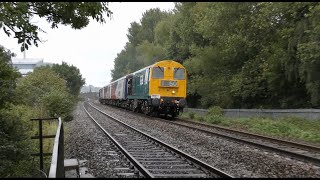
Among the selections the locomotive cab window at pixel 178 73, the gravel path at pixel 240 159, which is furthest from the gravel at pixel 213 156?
the locomotive cab window at pixel 178 73

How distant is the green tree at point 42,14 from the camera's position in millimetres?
8727

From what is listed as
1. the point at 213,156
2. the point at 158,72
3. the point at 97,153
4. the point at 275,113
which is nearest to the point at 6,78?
the point at 97,153

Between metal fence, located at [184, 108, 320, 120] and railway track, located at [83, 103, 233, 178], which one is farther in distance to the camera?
metal fence, located at [184, 108, 320, 120]

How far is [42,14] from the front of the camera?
33.5 ft

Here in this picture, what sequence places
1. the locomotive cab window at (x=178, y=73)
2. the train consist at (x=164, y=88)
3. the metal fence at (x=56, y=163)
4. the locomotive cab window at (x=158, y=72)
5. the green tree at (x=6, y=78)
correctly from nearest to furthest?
the metal fence at (x=56, y=163), the green tree at (x=6, y=78), the train consist at (x=164, y=88), the locomotive cab window at (x=158, y=72), the locomotive cab window at (x=178, y=73)

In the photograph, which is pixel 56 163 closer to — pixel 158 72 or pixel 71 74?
pixel 158 72

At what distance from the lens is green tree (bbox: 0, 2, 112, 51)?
873 cm

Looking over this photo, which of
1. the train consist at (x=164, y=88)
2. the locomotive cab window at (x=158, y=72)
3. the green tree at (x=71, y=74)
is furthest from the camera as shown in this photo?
the green tree at (x=71, y=74)

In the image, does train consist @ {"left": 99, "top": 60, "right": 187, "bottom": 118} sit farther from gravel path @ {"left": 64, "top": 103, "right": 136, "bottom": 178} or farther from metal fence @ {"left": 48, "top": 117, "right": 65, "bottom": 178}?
metal fence @ {"left": 48, "top": 117, "right": 65, "bottom": 178}

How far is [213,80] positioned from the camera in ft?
119

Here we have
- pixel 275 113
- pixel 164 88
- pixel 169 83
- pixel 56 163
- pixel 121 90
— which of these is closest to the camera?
pixel 56 163

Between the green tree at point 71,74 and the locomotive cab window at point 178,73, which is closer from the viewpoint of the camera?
the locomotive cab window at point 178,73

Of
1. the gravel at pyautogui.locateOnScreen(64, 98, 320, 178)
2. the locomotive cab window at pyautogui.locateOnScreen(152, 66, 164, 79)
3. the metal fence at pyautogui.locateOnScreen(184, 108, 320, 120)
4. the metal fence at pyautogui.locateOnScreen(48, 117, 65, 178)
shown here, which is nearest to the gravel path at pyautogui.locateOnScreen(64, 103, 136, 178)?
the gravel at pyautogui.locateOnScreen(64, 98, 320, 178)

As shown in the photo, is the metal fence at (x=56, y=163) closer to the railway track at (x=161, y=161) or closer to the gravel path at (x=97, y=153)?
the railway track at (x=161, y=161)
